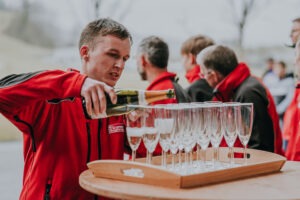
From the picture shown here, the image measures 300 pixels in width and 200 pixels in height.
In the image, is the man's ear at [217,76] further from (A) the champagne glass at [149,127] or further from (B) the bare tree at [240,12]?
(B) the bare tree at [240,12]

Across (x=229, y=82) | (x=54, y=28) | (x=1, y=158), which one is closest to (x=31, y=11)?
(x=54, y=28)

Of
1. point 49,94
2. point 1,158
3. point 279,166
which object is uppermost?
point 49,94

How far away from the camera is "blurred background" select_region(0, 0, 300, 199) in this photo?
498 centimetres

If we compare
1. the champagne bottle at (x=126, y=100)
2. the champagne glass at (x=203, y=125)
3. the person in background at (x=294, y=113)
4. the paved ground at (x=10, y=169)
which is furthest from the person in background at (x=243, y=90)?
the paved ground at (x=10, y=169)

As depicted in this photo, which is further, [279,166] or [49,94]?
[279,166]

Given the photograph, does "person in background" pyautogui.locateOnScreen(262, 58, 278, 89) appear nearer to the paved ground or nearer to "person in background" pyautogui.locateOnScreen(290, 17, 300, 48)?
"person in background" pyautogui.locateOnScreen(290, 17, 300, 48)

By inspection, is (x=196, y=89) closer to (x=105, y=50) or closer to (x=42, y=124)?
(x=105, y=50)

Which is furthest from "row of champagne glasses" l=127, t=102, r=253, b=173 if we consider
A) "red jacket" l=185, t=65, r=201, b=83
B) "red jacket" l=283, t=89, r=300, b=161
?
"red jacket" l=185, t=65, r=201, b=83

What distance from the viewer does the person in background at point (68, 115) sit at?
5.85 feet

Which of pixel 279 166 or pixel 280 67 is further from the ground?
pixel 280 67

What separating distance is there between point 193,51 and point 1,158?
275cm

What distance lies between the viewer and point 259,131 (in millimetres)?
2990

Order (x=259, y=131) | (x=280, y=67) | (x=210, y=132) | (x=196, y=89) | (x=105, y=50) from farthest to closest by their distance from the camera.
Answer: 1. (x=280, y=67)
2. (x=196, y=89)
3. (x=259, y=131)
4. (x=105, y=50)
5. (x=210, y=132)

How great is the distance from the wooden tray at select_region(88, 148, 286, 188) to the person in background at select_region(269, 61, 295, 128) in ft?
12.4
